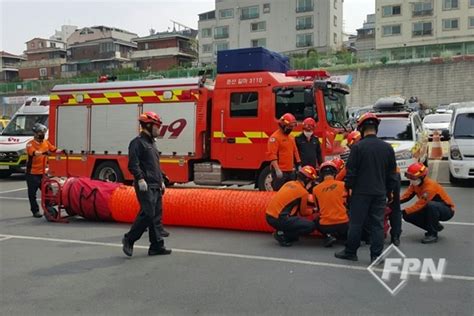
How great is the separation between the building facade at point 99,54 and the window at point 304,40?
29.4 meters

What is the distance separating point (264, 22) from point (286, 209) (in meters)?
69.6

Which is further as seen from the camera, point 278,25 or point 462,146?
point 278,25

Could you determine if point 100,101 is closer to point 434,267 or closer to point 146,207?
point 146,207

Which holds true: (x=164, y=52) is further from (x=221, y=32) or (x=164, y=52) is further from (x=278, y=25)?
(x=278, y=25)

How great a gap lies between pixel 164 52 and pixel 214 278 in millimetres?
78842

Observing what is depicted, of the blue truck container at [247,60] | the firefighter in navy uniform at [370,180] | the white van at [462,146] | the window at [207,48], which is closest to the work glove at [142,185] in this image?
the firefighter in navy uniform at [370,180]

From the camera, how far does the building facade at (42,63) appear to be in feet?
294

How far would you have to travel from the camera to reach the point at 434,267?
5965 millimetres

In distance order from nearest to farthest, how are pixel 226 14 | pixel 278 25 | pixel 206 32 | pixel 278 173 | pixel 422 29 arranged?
pixel 278 173, pixel 422 29, pixel 278 25, pixel 226 14, pixel 206 32

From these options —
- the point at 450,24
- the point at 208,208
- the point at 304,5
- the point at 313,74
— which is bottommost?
the point at 208,208

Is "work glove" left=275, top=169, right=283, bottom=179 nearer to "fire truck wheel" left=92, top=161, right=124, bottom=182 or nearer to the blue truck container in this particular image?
the blue truck container

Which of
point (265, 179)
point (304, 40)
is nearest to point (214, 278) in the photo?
point (265, 179)

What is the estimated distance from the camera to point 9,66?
330ft

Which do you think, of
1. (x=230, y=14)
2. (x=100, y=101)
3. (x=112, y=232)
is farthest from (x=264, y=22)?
(x=112, y=232)
